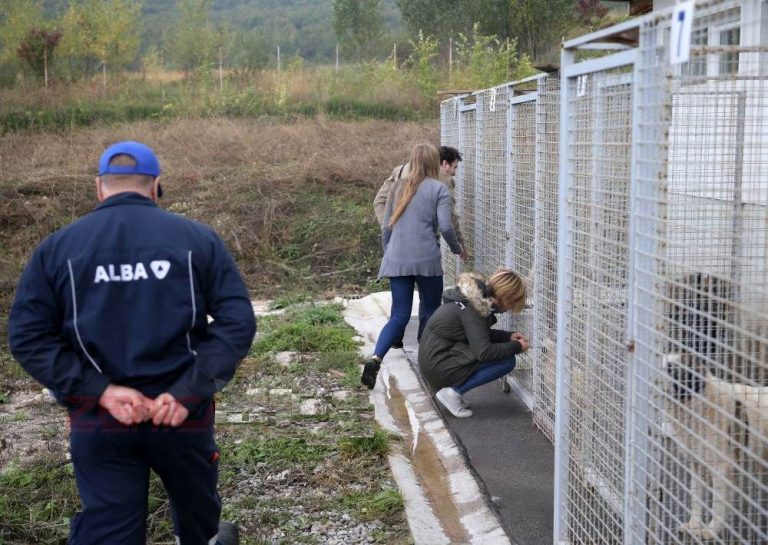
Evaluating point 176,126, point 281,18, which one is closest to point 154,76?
point 176,126

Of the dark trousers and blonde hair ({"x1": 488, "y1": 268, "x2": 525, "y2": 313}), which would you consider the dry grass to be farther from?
the dark trousers

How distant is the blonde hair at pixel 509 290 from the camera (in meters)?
6.25

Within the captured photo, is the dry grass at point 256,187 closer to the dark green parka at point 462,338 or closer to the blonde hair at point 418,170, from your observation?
the blonde hair at point 418,170

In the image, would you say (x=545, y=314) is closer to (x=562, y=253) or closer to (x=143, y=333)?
(x=562, y=253)

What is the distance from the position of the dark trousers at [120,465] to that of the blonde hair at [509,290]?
304 cm

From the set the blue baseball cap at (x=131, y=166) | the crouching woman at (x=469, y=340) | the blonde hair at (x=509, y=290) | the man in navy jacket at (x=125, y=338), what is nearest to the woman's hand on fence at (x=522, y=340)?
the crouching woman at (x=469, y=340)

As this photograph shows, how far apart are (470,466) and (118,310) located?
2.97m

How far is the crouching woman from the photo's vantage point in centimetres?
632

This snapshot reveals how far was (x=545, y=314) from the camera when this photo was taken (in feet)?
20.4

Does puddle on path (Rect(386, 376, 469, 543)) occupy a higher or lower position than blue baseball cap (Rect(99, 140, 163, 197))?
lower

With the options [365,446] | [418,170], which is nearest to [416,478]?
[365,446]

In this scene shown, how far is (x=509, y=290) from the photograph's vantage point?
6.25m

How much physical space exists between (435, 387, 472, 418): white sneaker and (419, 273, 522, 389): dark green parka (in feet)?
0.19

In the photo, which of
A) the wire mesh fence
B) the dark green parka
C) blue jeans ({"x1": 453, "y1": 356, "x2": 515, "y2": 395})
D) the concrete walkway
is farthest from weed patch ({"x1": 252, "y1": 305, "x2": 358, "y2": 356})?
the wire mesh fence
